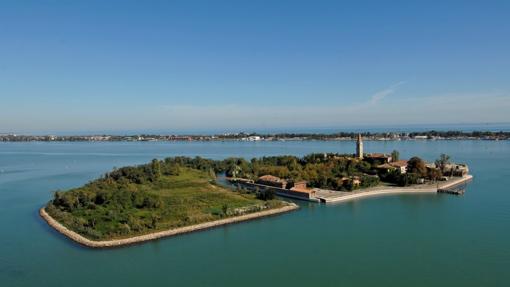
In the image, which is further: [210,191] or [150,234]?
[210,191]

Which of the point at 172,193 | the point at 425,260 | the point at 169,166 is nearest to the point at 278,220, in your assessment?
the point at 425,260

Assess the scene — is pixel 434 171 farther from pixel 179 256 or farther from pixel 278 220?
pixel 179 256

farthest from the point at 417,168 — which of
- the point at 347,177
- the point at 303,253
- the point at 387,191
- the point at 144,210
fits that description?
the point at 144,210

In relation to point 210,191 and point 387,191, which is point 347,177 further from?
point 210,191

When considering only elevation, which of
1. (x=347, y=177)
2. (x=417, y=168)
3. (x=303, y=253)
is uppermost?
(x=417, y=168)

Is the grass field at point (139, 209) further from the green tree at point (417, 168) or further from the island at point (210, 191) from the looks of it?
the green tree at point (417, 168)
